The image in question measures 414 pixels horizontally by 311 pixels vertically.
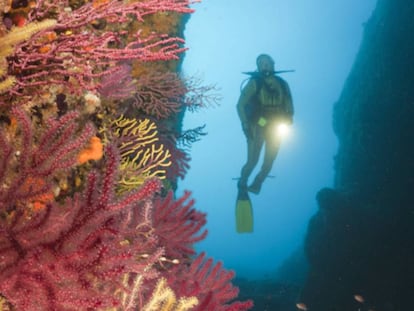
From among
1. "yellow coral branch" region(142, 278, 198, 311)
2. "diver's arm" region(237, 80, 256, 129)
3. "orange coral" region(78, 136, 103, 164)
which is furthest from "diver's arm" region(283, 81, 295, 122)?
"yellow coral branch" region(142, 278, 198, 311)

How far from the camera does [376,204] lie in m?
18.1

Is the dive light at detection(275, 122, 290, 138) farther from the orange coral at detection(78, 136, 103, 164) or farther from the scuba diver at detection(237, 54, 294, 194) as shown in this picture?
Answer: the orange coral at detection(78, 136, 103, 164)

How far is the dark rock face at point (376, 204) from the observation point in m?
15.8

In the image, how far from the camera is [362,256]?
16.6m

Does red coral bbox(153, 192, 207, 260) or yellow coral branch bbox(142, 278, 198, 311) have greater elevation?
red coral bbox(153, 192, 207, 260)

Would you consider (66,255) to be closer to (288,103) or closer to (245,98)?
(245,98)

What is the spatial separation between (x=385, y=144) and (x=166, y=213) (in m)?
19.9

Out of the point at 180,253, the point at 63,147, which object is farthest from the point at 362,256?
the point at 63,147

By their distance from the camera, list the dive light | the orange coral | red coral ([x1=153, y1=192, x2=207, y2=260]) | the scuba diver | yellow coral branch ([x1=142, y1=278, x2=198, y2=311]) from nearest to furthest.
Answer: yellow coral branch ([x1=142, y1=278, x2=198, y2=311]), the orange coral, red coral ([x1=153, y1=192, x2=207, y2=260]), the dive light, the scuba diver

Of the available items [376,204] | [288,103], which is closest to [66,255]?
[288,103]

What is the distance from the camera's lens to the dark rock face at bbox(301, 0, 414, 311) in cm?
1584

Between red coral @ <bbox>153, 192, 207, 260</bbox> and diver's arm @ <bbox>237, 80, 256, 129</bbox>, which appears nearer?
red coral @ <bbox>153, 192, 207, 260</bbox>

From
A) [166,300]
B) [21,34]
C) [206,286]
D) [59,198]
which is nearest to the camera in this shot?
[21,34]

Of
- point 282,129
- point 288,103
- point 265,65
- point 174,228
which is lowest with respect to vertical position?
point 174,228
